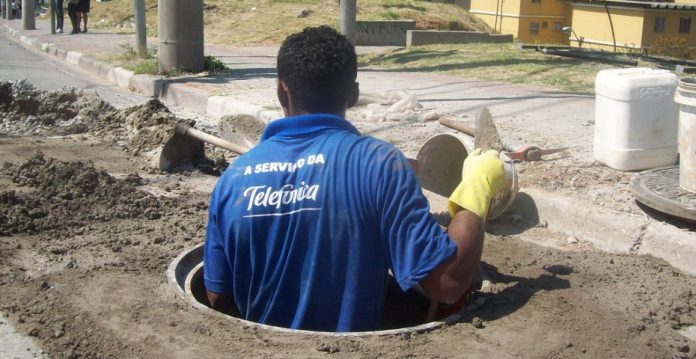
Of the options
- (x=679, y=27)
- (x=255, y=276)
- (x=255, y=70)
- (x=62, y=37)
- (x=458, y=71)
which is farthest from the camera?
(x=679, y=27)

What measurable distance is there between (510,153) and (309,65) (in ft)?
10.5

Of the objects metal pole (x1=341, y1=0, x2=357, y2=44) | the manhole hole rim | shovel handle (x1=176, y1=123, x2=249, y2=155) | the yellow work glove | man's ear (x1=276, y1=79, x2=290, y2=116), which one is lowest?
the manhole hole rim

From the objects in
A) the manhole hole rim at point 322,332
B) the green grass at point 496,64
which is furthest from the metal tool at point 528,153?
the green grass at point 496,64

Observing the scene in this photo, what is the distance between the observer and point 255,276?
3018 mm

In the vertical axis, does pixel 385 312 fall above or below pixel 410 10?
below

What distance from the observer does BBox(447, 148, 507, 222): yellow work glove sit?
2943 millimetres

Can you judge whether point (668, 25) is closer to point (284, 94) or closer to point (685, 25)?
point (685, 25)

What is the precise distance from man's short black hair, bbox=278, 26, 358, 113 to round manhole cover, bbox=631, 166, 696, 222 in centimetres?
221

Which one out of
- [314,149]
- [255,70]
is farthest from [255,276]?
[255,70]

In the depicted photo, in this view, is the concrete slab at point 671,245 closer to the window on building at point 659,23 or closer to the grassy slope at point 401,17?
the grassy slope at point 401,17

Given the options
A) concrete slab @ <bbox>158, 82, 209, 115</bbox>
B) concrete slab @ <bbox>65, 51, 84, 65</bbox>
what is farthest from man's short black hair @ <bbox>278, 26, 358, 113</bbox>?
concrete slab @ <bbox>65, 51, 84, 65</bbox>

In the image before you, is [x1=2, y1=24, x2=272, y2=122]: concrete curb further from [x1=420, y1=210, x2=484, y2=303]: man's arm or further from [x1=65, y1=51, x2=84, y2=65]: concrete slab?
[x1=420, y1=210, x2=484, y2=303]: man's arm

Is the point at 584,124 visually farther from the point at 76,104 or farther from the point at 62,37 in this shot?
the point at 62,37

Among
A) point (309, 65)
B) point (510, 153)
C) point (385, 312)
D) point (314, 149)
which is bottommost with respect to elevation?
point (385, 312)
